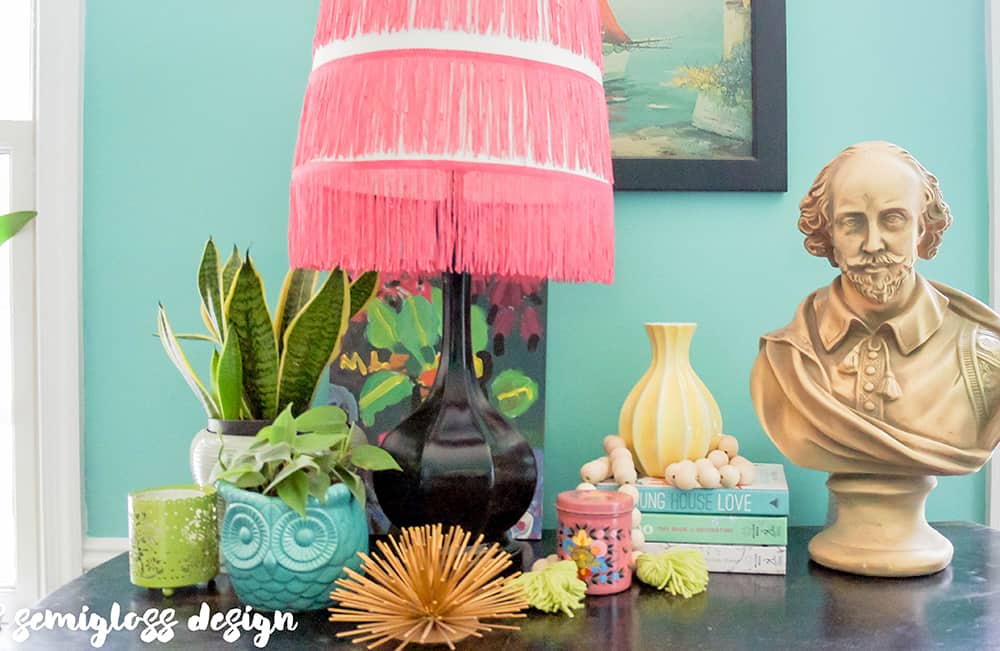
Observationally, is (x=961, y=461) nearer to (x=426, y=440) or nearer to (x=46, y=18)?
(x=426, y=440)

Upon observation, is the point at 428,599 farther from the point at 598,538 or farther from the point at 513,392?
the point at 513,392

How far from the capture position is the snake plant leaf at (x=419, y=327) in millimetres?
1127

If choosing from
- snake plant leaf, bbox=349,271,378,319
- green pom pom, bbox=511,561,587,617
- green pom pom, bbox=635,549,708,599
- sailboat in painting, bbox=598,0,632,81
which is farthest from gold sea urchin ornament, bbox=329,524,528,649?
sailboat in painting, bbox=598,0,632,81

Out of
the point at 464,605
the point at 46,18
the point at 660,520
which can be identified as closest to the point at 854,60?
the point at 660,520

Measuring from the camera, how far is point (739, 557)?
0.92 m

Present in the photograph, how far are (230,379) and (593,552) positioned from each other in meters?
0.46

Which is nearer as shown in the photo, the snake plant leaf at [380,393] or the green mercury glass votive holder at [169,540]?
the green mercury glass votive holder at [169,540]

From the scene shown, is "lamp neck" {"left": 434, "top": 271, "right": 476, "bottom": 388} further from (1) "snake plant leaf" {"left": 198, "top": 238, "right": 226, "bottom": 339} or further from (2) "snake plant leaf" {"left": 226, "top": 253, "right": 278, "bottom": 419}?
(1) "snake plant leaf" {"left": 198, "top": 238, "right": 226, "bottom": 339}

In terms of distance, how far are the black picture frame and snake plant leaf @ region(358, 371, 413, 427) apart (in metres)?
0.42

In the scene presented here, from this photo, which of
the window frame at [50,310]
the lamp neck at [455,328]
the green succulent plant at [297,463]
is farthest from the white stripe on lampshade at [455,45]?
the window frame at [50,310]

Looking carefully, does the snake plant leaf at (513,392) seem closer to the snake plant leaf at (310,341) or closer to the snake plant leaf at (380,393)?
the snake plant leaf at (380,393)

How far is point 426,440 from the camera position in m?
0.88

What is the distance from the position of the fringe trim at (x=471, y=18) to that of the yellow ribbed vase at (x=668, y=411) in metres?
0.38

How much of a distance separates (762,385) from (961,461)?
216mm
